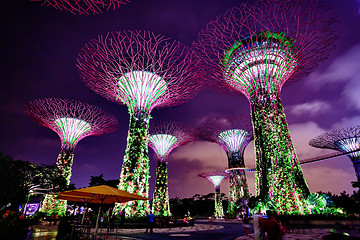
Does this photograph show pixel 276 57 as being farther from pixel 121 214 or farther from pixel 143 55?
pixel 121 214

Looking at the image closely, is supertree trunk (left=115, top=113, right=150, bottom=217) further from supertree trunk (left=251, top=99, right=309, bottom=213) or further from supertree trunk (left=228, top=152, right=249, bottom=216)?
supertree trunk (left=228, top=152, right=249, bottom=216)

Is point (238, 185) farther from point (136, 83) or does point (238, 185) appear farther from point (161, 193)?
point (136, 83)

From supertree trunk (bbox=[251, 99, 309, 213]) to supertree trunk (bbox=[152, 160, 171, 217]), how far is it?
37.3 feet

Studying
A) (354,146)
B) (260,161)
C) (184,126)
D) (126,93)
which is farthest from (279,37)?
(354,146)

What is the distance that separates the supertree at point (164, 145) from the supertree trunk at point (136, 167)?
10160 millimetres

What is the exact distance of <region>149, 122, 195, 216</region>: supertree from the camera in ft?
84.9

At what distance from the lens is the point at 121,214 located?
1467 cm

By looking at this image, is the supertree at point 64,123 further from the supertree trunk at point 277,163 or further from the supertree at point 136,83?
the supertree trunk at point 277,163

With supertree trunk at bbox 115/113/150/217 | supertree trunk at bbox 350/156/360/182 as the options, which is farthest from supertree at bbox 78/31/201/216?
supertree trunk at bbox 350/156/360/182

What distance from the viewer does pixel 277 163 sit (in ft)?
54.7

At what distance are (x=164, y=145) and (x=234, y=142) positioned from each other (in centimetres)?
1079

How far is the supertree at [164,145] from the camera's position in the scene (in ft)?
84.9

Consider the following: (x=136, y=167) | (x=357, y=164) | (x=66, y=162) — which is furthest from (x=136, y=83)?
(x=357, y=164)

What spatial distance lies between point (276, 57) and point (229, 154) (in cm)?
1845
